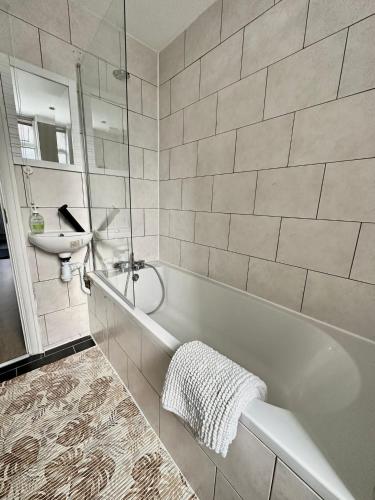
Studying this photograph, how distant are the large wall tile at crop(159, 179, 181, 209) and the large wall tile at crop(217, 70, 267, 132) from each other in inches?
22.2

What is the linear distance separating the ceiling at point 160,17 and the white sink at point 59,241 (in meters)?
1.53

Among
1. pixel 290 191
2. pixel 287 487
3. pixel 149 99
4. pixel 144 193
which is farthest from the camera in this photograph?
pixel 144 193

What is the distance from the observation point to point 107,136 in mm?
1315

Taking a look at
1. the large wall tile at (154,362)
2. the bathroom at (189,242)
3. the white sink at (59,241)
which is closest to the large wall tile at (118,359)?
the bathroom at (189,242)

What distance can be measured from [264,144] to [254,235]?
51cm

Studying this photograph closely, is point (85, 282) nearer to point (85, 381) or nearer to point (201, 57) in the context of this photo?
point (85, 381)

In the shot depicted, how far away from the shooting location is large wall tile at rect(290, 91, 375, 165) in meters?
0.85

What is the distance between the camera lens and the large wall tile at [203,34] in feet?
4.29

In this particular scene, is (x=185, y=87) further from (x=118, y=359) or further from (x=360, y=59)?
(x=118, y=359)

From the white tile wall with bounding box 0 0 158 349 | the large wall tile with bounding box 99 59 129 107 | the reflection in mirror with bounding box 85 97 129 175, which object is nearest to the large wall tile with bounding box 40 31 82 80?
the white tile wall with bounding box 0 0 158 349

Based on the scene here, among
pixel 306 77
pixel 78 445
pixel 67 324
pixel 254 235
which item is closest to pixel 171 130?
pixel 306 77


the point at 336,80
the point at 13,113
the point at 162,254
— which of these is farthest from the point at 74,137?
the point at 336,80

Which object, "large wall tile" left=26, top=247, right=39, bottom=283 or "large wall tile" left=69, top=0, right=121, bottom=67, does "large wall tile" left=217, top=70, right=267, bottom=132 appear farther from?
"large wall tile" left=26, top=247, right=39, bottom=283

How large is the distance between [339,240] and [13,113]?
195cm
